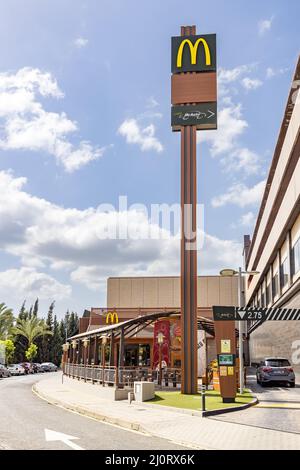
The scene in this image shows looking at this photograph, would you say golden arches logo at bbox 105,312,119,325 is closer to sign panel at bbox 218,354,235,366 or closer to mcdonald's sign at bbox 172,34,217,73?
mcdonald's sign at bbox 172,34,217,73

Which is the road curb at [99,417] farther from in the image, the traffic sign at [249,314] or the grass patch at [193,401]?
the traffic sign at [249,314]

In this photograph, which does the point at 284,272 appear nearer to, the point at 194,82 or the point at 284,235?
the point at 284,235

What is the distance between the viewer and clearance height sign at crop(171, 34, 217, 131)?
27094mm

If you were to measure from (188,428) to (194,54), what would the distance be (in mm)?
20847

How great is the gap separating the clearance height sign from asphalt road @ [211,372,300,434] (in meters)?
14.0

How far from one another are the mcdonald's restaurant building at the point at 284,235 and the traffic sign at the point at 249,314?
7677 mm

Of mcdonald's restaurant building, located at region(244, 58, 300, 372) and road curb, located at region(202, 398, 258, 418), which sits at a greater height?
mcdonald's restaurant building, located at region(244, 58, 300, 372)

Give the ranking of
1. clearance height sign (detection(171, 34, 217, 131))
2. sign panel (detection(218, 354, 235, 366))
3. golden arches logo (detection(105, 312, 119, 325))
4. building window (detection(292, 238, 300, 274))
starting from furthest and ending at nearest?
golden arches logo (detection(105, 312, 119, 325)), building window (detection(292, 238, 300, 274)), clearance height sign (detection(171, 34, 217, 131)), sign panel (detection(218, 354, 235, 366))

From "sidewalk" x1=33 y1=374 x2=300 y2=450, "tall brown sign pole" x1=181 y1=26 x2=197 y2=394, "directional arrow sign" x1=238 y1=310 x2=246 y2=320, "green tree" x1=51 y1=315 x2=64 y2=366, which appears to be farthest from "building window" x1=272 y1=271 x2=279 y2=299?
"green tree" x1=51 y1=315 x2=64 y2=366

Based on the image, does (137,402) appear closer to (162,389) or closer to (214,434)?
(162,389)

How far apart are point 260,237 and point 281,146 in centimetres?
1646

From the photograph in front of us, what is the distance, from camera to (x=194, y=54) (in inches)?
1096

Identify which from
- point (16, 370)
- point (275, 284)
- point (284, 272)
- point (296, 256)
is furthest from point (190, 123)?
point (16, 370)

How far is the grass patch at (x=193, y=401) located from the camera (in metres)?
17.9
